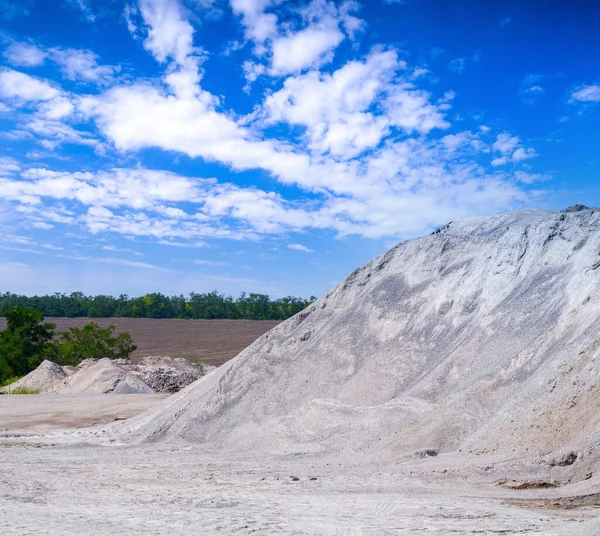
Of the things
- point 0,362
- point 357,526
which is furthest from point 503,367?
point 0,362

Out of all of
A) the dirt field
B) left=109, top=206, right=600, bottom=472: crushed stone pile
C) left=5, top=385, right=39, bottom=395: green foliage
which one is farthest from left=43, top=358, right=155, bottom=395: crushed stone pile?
the dirt field

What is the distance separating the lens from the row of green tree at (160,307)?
10700 cm

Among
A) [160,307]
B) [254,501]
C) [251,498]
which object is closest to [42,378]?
[251,498]

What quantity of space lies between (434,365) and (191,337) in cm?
6202

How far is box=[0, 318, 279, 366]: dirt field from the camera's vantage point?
189ft

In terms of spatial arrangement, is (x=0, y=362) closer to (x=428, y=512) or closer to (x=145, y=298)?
(x=428, y=512)

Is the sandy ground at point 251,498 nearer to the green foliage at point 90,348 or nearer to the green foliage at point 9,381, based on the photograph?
the green foliage at point 9,381

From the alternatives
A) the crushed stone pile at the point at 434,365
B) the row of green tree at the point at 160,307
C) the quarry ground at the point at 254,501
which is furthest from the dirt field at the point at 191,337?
the quarry ground at the point at 254,501

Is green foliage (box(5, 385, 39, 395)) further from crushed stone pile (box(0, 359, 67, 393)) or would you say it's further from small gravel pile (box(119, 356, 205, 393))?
small gravel pile (box(119, 356, 205, 393))

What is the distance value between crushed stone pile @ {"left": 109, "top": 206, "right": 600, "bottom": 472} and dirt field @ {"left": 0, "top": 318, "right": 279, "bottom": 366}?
1253 inches

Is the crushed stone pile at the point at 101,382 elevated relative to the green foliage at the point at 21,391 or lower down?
elevated

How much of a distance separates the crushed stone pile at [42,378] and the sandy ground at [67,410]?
6231 mm

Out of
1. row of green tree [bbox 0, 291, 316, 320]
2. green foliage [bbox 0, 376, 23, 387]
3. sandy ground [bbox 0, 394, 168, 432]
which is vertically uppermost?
row of green tree [bbox 0, 291, 316, 320]

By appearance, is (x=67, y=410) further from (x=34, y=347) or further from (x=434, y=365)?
(x=34, y=347)
